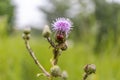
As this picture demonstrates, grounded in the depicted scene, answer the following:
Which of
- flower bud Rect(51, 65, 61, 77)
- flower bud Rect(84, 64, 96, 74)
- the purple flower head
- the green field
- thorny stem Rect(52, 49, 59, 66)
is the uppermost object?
the green field

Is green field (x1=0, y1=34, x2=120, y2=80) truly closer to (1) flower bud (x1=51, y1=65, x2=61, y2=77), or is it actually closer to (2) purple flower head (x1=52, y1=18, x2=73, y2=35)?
(2) purple flower head (x1=52, y1=18, x2=73, y2=35)

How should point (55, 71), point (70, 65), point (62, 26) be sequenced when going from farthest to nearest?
1. point (70, 65)
2. point (62, 26)
3. point (55, 71)

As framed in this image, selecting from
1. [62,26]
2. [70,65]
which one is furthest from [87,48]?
[62,26]

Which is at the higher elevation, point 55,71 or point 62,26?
point 62,26

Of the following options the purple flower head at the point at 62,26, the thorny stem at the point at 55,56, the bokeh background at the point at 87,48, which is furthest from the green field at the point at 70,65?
the thorny stem at the point at 55,56

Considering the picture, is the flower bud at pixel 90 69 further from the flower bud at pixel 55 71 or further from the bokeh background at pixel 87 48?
the bokeh background at pixel 87 48

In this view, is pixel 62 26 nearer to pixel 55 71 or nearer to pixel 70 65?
pixel 55 71

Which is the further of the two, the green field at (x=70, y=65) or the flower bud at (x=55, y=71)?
the green field at (x=70, y=65)

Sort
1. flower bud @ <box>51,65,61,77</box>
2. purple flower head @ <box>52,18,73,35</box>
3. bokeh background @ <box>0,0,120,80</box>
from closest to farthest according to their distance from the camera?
flower bud @ <box>51,65,61,77</box>, purple flower head @ <box>52,18,73,35</box>, bokeh background @ <box>0,0,120,80</box>

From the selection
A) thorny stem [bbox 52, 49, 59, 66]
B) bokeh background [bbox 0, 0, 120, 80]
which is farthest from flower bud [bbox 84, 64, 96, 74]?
bokeh background [bbox 0, 0, 120, 80]

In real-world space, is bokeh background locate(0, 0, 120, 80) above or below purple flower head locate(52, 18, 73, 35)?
above

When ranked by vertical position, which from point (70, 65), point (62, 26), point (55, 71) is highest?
point (70, 65)
